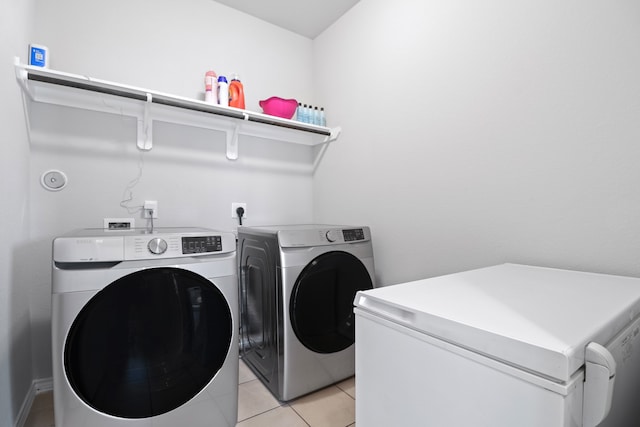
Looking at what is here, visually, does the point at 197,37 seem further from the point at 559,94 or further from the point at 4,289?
the point at 559,94

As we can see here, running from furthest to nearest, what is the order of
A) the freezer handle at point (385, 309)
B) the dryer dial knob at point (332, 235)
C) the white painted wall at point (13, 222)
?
the dryer dial knob at point (332, 235) → the white painted wall at point (13, 222) → the freezer handle at point (385, 309)

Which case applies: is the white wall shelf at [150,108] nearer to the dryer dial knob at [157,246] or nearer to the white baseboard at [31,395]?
the dryer dial knob at [157,246]

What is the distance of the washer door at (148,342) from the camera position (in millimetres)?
1074

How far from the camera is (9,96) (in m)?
1.21

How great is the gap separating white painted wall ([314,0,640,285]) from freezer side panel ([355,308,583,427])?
0.87 m

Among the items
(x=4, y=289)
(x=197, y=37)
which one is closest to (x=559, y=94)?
(x=197, y=37)

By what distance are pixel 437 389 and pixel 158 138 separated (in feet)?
6.64

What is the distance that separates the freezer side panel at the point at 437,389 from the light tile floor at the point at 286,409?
719 mm

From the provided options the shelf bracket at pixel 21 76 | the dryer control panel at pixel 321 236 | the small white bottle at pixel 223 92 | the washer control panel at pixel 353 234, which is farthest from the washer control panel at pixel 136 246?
the small white bottle at pixel 223 92

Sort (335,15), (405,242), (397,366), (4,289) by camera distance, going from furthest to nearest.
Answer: (335,15) < (405,242) < (4,289) < (397,366)

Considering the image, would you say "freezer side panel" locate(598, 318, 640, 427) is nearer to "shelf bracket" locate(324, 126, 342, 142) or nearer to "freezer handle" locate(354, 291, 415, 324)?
"freezer handle" locate(354, 291, 415, 324)

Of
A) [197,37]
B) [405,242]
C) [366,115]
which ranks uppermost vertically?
[197,37]

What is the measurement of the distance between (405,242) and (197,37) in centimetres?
200

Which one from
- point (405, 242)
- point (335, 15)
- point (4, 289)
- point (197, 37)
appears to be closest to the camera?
point (4, 289)
